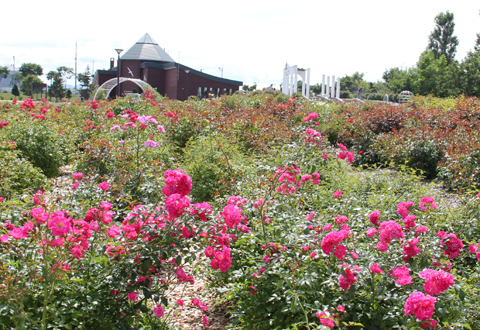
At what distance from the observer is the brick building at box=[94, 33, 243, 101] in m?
38.4

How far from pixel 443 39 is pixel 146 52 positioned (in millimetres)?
40224

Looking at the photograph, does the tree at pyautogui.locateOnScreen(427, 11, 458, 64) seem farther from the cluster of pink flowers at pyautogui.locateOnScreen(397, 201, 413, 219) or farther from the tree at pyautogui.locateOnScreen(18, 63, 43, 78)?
the tree at pyautogui.locateOnScreen(18, 63, 43, 78)

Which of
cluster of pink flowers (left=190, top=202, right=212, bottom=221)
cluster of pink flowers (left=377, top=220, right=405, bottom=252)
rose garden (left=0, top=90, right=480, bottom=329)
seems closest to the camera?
rose garden (left=0, top=90, right=480, bottom=329)

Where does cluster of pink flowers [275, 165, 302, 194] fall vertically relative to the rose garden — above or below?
above

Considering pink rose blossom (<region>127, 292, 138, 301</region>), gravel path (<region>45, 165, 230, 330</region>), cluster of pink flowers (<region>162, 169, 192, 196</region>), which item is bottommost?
gravel path (<region>45, 165, 230, 330</region>)

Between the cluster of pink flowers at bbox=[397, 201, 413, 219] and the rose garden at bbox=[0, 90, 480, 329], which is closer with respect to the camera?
the rose garden at bbox=[0, 90, 480, 329]

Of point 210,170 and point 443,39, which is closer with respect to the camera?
point 210,170

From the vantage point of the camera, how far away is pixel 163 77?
138 ft

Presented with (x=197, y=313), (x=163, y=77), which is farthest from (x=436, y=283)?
(x=163, y=77)

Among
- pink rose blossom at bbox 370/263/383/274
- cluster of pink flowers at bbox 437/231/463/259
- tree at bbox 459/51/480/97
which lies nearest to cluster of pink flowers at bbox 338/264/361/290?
pink rose blossom at bbox 370/263/383/274

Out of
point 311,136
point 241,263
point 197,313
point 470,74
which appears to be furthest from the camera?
point 470,74

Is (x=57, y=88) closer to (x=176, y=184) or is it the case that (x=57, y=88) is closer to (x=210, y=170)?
(x=210, y=170)

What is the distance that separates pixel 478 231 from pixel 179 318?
2666 mm

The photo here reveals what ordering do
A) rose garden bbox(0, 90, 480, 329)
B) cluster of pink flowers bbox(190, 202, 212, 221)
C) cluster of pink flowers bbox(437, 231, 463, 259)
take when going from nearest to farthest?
1. rose garden bbox(0, 90, 480, 329)
2. cluster of pink flowers bbox(190, 202, 212, 221)
3. cluster of pink flowers bbox(437, 231, 463, 259)
